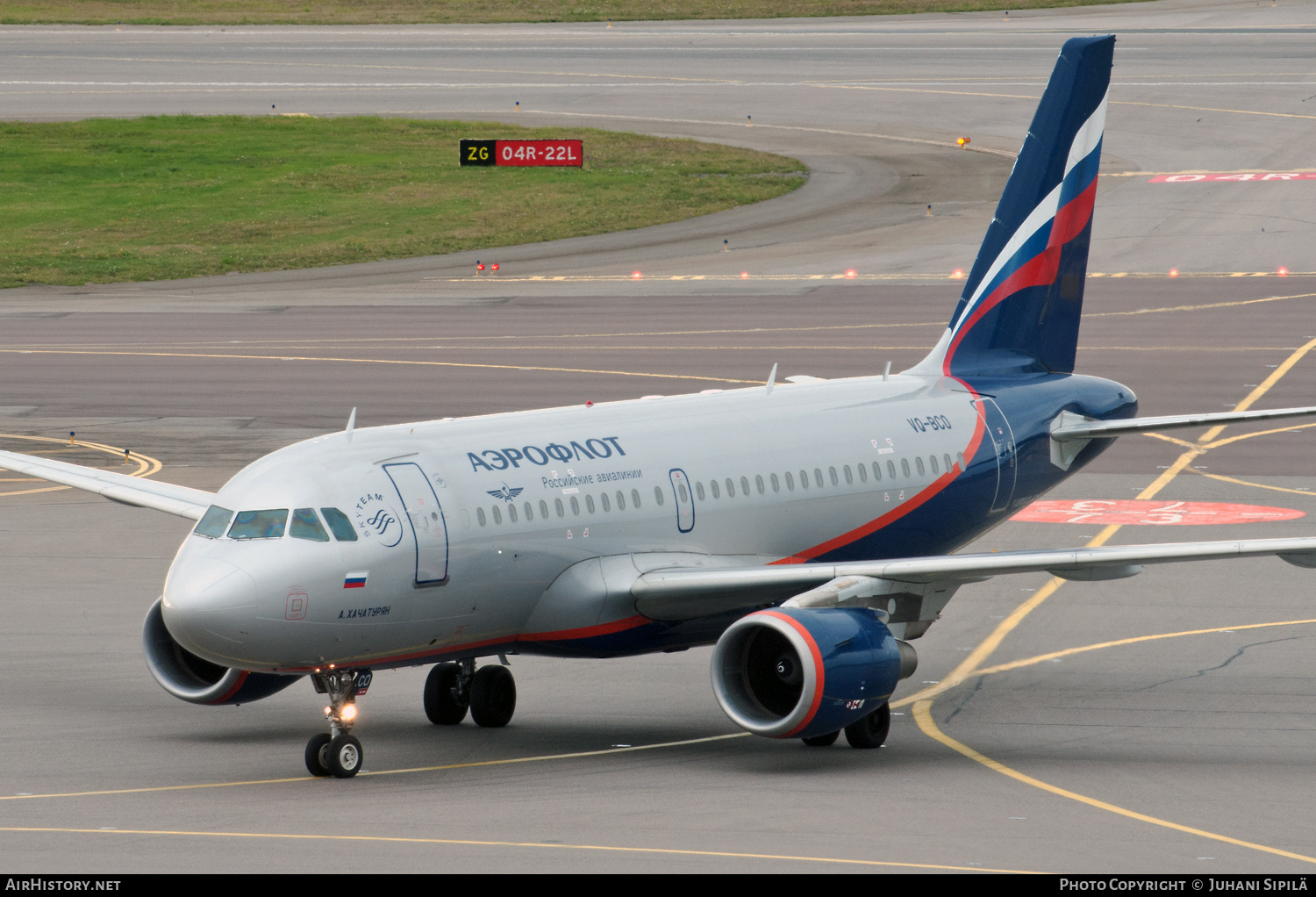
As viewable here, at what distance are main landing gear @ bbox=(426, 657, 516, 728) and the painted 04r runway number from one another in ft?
260

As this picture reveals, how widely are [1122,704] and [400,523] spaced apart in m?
11.3

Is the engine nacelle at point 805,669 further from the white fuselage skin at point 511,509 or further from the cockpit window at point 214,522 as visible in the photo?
the cockpit window at point 214,522

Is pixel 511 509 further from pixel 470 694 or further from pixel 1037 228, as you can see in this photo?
pixel 1037 228

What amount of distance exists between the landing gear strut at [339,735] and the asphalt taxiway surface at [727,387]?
31cm

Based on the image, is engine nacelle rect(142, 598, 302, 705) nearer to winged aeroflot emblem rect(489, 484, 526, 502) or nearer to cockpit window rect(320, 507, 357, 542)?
cockpit window rect(320, 507, 357, 542)

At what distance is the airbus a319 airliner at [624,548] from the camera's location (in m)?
24.3

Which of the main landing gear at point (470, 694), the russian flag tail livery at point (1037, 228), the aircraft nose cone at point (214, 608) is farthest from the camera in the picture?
the russian flag tail livery at point (1037, 228)

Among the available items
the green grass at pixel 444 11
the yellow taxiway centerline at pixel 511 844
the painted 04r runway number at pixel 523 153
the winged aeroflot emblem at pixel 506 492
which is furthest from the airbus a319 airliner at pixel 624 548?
the green grass at pixel 444 11

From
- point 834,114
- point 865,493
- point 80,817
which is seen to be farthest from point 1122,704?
point 834,114

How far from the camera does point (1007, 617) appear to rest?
34688 millimetres

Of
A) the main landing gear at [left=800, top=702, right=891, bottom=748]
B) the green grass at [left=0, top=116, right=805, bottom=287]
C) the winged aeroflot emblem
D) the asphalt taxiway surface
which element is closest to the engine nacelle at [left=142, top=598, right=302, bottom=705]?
the asphalt taxiway surface

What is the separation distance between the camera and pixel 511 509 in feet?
85.6

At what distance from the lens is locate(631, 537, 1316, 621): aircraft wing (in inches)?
982
